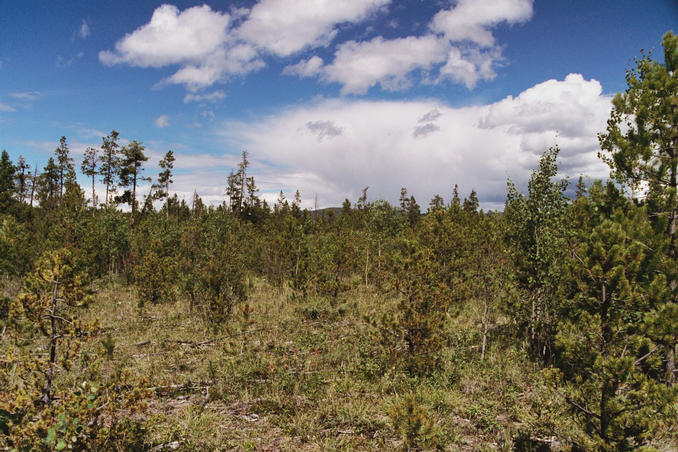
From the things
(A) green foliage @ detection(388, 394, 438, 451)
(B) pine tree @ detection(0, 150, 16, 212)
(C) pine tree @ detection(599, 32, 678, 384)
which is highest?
(B) pine tree @ detection(0, 150, 16, 212)

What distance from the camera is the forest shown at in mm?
4438

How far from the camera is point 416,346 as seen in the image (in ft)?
27.9

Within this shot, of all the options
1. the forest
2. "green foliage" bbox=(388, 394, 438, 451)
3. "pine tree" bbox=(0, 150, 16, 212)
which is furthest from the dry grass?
"pine tree" bbox=(0, 150, 16, 212)

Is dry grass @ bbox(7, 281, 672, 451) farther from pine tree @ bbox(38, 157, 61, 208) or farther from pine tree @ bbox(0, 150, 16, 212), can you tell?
pine tree @ bbox(38, 157, 61, 208)

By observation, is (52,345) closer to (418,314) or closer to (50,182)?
(418,314)

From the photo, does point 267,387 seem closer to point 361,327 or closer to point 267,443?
point 267,443

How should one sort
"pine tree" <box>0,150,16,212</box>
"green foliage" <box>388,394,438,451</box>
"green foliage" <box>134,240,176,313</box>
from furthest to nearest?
"pine tree" <box>0,150,16,212</box> → "green foliage" <box>134,240,176,313</box> → "green foliage" <box>388,394,438,451</box>

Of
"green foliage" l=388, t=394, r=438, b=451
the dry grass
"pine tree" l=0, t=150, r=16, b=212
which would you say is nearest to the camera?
"green foliage" l=388, t=394, r=438, b=451

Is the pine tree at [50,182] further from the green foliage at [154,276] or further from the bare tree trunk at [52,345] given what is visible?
the bare tree trunk at [52,345]

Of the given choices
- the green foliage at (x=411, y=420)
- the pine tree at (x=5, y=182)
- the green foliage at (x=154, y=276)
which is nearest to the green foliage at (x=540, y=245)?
the green foliage at (x=411, y=420)

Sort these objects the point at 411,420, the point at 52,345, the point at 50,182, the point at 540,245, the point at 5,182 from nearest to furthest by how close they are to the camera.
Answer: the point at 52,345 → the point at 411,420 → the point at 540,245 → the point at 5,182 → the point at 50,182

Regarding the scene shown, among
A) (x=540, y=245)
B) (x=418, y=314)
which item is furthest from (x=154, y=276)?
(x=540, y=245)

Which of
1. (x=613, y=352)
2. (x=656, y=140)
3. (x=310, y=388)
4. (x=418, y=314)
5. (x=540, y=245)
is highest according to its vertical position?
(x=656, y=140)

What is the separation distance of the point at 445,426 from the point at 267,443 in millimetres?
3304
